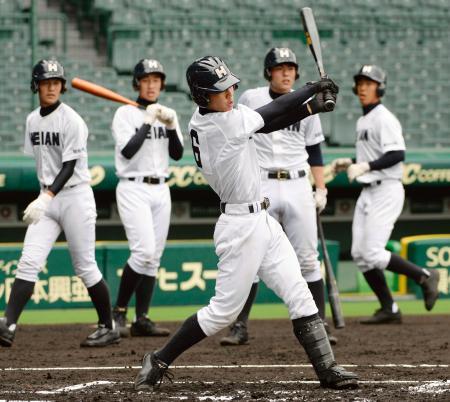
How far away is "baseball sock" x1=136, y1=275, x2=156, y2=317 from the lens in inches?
302

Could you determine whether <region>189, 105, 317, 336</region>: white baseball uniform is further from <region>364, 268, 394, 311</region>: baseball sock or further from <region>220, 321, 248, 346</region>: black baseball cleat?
<region>364, 268, 394, 311</region>: baseball sock

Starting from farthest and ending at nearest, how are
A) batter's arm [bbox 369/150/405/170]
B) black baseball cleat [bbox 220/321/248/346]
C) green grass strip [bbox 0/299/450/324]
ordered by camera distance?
green grass strip [bbox 0/299/450/324] < batter's arm [bbox 369/150/405/170] < black baseball cleat [bbox 220/321/248/346]

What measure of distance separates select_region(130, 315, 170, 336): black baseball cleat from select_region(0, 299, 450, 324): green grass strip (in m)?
1.20

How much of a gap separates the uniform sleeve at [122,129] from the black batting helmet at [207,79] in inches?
104

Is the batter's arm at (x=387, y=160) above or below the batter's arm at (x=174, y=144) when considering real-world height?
below

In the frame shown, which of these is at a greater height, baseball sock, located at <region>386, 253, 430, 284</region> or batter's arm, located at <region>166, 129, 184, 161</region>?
batter's arm, located at <region>166, 129, 184, 161</region>

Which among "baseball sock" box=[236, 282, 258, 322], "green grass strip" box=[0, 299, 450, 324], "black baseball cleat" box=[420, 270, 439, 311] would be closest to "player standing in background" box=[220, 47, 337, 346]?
"baseball sock" box=[236, 282, 258, 322]

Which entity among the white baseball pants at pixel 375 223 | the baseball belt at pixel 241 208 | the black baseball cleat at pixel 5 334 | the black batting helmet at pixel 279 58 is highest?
the black batting helmet at pixel 279 58

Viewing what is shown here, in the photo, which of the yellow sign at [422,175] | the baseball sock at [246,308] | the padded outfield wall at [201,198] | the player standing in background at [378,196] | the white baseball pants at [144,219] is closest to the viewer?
the baseball sock at [246,308]

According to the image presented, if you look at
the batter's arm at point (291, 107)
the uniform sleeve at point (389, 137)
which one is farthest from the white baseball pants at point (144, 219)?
the batter's arm at point (291, 107)

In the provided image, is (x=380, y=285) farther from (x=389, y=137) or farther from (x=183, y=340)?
(x=183, y=340)

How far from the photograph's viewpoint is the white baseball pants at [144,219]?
7.50m

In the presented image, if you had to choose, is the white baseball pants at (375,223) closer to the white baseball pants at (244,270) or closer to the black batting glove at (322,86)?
the white baseball pants at (244,270)

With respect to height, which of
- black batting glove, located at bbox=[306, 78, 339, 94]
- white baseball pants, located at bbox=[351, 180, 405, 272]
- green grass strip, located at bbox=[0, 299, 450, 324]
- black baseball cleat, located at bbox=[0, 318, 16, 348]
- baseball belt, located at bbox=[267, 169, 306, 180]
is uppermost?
black batting glove, located at bbox=[306, 78, 339, 94]
